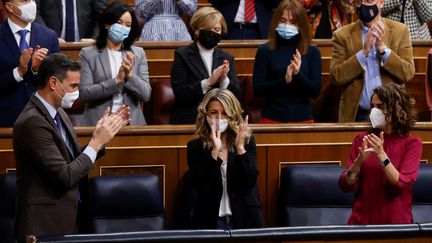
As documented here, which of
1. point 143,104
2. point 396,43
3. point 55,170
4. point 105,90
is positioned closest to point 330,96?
point 396,43

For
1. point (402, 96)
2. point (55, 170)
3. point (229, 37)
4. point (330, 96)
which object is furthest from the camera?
point (229, 37)

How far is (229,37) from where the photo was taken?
541cm

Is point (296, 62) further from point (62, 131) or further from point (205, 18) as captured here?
point (62, 131)

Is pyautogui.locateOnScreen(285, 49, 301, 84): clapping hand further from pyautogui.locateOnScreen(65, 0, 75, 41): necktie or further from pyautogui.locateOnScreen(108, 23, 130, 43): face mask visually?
pyautogui.locateOnScreen(65, 0, 75, 41): necktie

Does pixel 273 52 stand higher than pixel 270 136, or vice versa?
pixel 273 52

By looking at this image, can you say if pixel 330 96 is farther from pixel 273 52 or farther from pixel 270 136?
pixel 270 136

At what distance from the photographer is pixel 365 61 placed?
4473 millimetres

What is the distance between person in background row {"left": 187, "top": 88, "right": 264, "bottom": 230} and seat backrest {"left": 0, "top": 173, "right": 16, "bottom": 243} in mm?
714

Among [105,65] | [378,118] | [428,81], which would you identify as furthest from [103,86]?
[428,81]

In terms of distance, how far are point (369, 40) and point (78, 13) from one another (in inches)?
67.7

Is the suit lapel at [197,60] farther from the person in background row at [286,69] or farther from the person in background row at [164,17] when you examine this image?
the person in background row at [164,17]

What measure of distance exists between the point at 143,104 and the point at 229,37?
2.36 ft

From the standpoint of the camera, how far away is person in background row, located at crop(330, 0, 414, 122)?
445 centimetres

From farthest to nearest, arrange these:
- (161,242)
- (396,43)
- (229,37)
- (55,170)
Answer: (229,37), (396,43), (55,170), (161,242)
